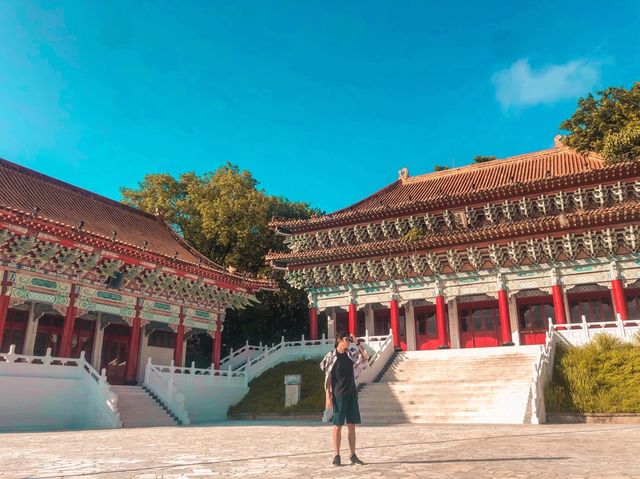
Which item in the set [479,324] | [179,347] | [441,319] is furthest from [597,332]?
[179,347]

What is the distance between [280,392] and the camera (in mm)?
20594

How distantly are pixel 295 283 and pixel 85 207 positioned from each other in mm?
11854

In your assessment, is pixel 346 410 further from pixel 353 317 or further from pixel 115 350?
pixel 353 317

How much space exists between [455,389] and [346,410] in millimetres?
10973

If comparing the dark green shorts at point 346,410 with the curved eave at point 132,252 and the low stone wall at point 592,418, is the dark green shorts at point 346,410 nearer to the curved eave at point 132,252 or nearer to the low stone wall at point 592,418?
the low stone wall at point 592,418

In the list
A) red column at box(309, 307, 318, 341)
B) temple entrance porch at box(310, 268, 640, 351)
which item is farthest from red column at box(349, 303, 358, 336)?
red column at box(309, 307, 318, 341)

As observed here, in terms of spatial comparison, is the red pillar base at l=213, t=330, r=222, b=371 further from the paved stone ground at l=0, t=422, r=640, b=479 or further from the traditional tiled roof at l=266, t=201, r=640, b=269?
the paved stone ground at l=0, t=422, r=640, b=479

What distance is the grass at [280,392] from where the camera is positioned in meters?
18.5

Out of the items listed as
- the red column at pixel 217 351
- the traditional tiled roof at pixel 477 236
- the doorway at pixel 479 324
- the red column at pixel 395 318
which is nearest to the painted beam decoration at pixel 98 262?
the red column at pixel 217 351

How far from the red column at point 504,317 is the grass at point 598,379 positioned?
6.02m

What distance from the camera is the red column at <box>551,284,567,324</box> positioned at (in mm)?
22434

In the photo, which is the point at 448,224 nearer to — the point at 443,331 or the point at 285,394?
the point at 443,331

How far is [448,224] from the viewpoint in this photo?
89.7 feet

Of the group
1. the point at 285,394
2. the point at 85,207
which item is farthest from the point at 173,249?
the point at 285,394
